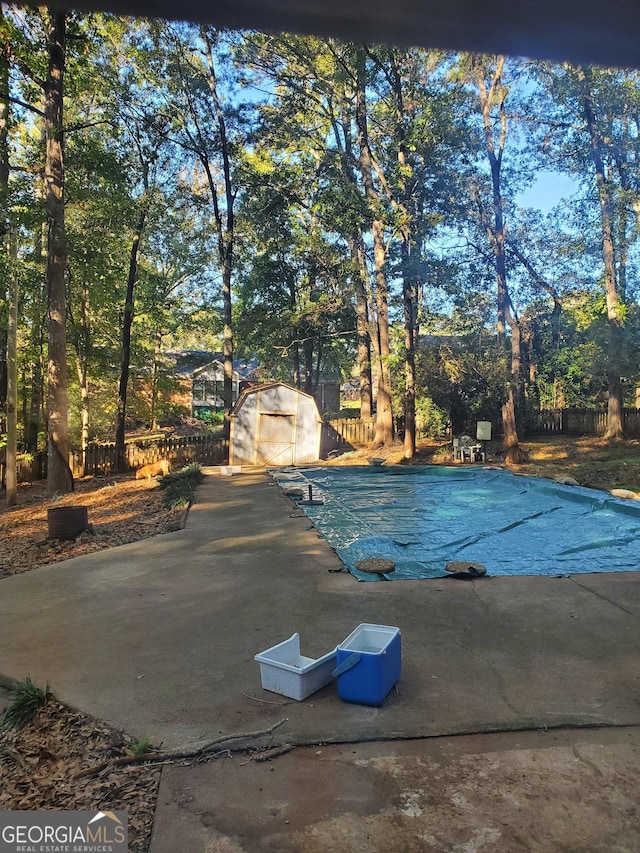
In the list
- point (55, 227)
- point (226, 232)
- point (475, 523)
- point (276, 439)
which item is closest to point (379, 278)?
point (226, 232)

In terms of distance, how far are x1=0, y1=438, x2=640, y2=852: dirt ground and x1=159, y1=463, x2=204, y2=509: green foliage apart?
22 centimetres

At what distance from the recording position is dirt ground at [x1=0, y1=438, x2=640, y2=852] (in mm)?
1950

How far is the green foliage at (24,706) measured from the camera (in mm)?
2473

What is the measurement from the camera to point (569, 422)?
20.2 meters

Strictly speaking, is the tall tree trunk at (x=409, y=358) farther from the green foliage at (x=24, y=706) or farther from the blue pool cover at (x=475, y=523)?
the green foliage at (x=24, y=706)

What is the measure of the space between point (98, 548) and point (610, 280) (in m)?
17.1

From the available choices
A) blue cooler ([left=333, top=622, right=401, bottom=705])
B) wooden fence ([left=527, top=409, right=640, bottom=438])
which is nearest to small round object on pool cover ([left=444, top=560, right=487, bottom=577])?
blue cooler ([left=333, top=622, right=401, bottom=705])

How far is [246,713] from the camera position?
252cm

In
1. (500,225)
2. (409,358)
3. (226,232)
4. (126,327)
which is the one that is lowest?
(409,358)

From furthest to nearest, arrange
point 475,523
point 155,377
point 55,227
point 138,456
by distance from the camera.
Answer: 1. point 155,377
2. point 138,456
3. point 55,227
4. point 475,523

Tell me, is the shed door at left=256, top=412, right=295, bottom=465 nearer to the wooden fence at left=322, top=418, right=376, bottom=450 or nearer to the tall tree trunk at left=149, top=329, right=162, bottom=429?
the wooden fence at left=322, top=418, right=376, bottom=450

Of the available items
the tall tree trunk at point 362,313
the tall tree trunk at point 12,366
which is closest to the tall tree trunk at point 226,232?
the tall tree trunk at point 362,313

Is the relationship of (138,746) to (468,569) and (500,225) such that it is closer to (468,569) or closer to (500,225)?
(468,569)

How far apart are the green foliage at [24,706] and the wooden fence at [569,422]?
1985 cm
